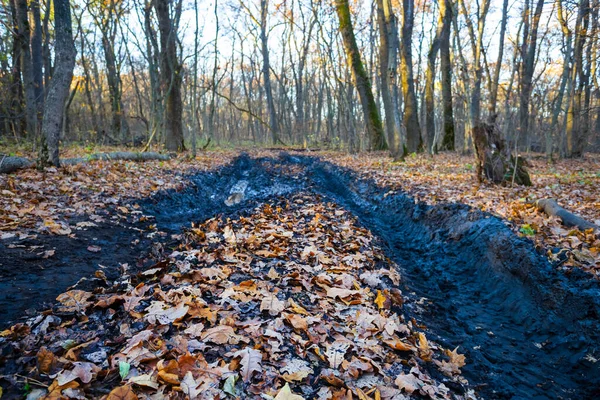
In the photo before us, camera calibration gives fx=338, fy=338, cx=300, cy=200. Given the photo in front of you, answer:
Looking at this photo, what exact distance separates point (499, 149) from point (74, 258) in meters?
7.93

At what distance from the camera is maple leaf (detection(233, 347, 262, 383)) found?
6.46 ft

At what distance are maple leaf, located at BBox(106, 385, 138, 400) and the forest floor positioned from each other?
13mm

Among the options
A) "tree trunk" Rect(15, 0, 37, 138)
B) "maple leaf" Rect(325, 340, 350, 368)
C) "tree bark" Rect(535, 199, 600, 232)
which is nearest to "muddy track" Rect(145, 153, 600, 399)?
"tree bark" Rect(535, 199, 600, 232)

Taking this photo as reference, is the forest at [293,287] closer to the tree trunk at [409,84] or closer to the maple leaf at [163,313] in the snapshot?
the maple leaf at [163,313]

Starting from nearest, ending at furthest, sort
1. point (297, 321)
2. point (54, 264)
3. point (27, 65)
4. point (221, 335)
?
1. point (221, 335)
2. point (297, 321)
3. point (54, 264)
4. point (27, 65)

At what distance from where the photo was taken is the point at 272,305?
9.02 feet

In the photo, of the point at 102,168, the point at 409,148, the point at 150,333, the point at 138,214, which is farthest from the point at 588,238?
the point at 409,148

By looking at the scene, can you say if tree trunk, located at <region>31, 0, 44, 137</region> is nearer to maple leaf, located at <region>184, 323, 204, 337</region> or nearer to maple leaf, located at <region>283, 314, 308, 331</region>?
maple leaf, located at <region>184, 323, 204, 337</region>

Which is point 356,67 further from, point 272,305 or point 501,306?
point 272,305

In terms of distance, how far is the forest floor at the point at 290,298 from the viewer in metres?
2.00

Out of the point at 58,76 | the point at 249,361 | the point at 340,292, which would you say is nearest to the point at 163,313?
the point at 249,361

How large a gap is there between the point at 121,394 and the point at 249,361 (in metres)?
0.70

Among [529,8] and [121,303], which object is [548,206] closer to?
[121,303]

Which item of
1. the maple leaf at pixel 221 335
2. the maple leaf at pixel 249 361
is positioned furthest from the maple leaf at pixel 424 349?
the maple leaf at pixel 221 335
